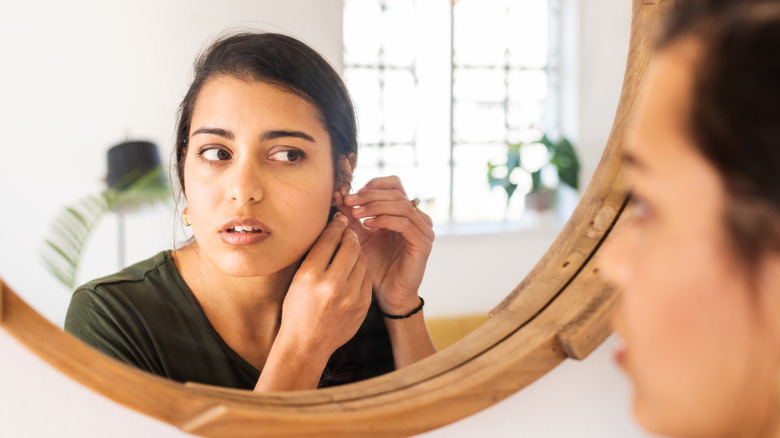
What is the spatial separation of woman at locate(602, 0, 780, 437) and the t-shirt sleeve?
0.38 m

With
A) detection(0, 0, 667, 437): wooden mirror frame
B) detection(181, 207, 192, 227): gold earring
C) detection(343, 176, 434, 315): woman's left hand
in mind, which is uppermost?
detection(181, 207, 192, 227): gold earring

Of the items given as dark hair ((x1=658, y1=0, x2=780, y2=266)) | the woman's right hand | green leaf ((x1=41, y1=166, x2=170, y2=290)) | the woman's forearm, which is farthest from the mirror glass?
dark hair ((x1=658, y1=0, x2=780, y2=266))

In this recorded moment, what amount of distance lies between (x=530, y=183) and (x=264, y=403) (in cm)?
33

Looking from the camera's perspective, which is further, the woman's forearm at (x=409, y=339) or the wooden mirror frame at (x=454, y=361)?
the woman's forearm at (x=409, y=339)

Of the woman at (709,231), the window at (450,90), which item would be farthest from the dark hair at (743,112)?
the window at (450,90)

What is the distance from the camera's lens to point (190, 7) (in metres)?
0.52

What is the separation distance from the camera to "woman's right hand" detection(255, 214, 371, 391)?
58cm

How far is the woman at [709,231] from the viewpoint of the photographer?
0.30 metres

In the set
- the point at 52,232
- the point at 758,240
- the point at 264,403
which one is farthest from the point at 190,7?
the point at 758,240

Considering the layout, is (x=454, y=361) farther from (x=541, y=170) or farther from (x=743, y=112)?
(x=743, y=112)

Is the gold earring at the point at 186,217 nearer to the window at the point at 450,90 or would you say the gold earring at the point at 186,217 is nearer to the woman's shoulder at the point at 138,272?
the woman's shoulder at the point at 138,272

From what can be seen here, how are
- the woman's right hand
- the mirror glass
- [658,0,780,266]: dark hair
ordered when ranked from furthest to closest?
the woman's right hand
the mirror glass
[658,0,780,266]: dark hair

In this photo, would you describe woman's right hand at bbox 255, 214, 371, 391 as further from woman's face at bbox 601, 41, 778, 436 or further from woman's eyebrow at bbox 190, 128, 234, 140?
woman's face at bbox 601, 41, 778, 436

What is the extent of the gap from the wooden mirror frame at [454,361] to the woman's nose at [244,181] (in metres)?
0.16
